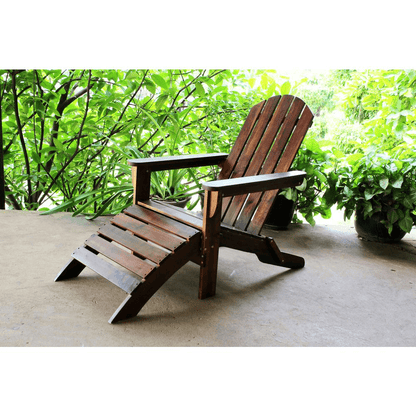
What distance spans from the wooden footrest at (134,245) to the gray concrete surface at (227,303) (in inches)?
6.5

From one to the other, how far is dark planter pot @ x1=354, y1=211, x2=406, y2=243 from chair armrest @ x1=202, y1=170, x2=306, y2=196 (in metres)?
1.04

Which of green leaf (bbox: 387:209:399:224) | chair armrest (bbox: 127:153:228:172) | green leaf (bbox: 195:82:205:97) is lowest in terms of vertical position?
green leaf (bbox: 387:209:399:224)

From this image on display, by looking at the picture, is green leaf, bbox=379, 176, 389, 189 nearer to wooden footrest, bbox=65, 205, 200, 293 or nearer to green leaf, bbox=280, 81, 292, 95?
green leaf, bbox=280, 81, 292, 95

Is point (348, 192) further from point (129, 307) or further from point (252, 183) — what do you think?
point (129, 307)

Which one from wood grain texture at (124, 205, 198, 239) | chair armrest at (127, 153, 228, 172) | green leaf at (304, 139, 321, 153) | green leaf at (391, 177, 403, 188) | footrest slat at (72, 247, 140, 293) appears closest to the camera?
footrest slat at (72, 247, 140, 293)

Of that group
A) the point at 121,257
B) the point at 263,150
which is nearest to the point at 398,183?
the point at 263,150

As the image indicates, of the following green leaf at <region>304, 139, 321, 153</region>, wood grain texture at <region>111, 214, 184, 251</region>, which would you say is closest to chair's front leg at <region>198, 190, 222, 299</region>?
wood grain texture at <region>111, 214, 184, 251</region>

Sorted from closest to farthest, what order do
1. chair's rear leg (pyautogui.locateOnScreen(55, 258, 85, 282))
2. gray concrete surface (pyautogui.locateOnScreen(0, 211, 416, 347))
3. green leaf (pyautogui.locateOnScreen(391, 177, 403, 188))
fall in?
gray concrete surface (pyautogui.locateOnScreen(0, 211, 416, 347)) < chair's rear leg (pyautogui.locateOnScreen(55, 258, 85, 282)) < green leaf (pyautogui.locateOnScreen(391, 177, 403, 188))

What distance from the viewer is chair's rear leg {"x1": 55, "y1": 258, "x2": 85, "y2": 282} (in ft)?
6.86

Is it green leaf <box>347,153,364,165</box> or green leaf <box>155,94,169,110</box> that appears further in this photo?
green leaf <box>155,94,169,110</box>

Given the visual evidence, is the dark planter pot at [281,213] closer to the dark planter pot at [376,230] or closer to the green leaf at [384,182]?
the dark planter pot at [376,230]

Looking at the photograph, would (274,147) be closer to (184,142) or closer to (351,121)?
(184,142)

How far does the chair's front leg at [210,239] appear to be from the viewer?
1.87 metres

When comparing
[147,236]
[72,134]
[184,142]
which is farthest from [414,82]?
[72,134]
